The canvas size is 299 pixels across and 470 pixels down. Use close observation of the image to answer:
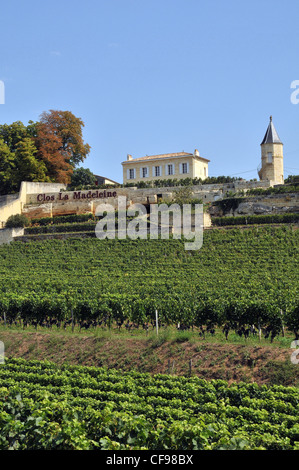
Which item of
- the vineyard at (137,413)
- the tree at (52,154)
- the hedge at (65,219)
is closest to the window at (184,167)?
the tree at (52,154)

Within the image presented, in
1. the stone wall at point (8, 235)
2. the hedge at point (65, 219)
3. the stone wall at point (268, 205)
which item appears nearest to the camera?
the stone wall at point (268, 205)

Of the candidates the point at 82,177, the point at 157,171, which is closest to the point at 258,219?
the point at 157,171

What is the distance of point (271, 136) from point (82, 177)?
16.9 m

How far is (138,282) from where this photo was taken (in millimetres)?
22547

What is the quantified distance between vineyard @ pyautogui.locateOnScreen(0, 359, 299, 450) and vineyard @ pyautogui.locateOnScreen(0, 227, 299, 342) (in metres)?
4.91

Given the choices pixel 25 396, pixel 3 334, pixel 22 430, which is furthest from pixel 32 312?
pixel 22 430

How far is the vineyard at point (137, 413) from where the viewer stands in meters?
7.79

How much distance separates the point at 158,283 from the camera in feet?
71.6

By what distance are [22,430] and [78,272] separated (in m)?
17.4

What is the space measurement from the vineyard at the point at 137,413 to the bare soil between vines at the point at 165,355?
6.16 feet

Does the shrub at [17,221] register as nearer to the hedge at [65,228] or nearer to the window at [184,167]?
the hedge at [65,228]

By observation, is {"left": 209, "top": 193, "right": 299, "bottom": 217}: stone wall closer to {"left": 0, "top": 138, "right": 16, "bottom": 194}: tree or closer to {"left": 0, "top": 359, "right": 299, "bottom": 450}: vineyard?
{"left": 0, "top": 138, "right": 16, "bottom": 194}: tree

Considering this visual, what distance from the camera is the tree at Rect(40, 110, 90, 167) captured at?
4316 cm

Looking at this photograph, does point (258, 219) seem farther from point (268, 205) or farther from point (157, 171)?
point (157, 171)
